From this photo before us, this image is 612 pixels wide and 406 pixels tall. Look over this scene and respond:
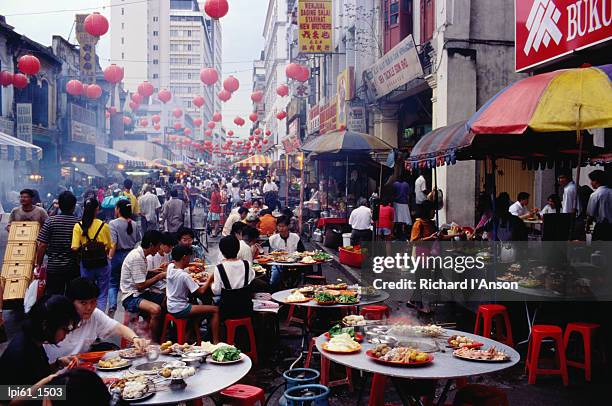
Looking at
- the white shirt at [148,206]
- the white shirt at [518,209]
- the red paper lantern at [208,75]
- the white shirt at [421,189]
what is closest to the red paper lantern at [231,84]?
the red paper lantern at [208,75]

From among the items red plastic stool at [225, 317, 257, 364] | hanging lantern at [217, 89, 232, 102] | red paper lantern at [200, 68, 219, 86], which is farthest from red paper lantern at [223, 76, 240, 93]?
red plastic stool at [225, 317, 257, 364]

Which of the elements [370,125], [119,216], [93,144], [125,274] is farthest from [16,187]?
[125,274]

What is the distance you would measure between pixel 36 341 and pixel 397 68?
1552cm

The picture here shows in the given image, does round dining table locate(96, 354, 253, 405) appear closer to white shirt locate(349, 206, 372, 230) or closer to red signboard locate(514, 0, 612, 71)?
red signboard locate(514, 0, 612, 71)

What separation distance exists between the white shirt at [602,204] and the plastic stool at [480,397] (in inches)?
294

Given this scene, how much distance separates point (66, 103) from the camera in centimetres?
3484

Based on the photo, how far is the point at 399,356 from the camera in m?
4.42

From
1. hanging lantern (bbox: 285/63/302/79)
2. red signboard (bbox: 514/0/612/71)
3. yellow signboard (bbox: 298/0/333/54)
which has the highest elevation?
yellow signboard (bbox: 298/0/333/54)

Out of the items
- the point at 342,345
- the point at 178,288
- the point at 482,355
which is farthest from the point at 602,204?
the point at 178,288

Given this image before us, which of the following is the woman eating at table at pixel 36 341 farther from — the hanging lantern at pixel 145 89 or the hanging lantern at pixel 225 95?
the hanging lantern at pixel 145 89

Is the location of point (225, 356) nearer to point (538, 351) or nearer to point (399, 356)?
point (399, 356)

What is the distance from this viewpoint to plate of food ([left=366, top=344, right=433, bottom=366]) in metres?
4.33

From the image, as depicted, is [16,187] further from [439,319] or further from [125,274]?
[439,319]

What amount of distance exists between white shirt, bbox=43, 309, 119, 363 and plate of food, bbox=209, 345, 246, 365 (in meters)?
1.18
